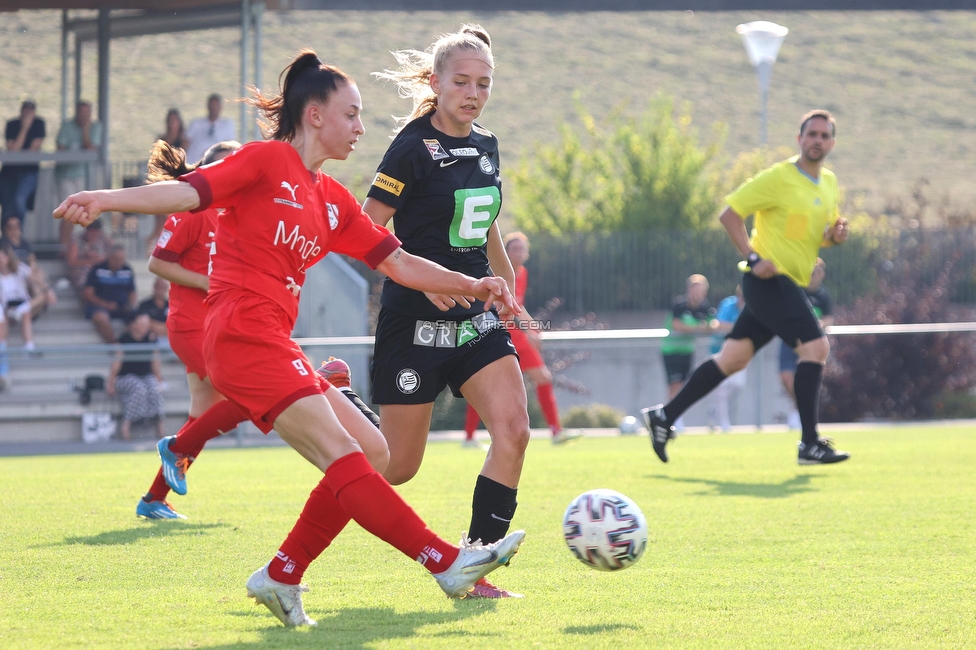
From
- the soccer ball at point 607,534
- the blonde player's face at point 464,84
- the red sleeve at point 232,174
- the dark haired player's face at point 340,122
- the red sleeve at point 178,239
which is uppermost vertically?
the blonde player's face at point 464,84

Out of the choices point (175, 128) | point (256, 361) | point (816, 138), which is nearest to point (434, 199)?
point (256, 361)

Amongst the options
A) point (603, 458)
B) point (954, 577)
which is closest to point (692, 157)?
point (603, 458)

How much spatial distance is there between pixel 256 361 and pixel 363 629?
3.35ft

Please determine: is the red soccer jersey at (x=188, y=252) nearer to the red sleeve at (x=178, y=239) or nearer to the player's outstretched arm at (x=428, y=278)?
the red sleeve at (x=178, y=239)

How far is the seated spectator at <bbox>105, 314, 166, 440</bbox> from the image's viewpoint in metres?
14.4

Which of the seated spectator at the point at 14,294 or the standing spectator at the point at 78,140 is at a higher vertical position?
the standing spectator at the point at 78,140

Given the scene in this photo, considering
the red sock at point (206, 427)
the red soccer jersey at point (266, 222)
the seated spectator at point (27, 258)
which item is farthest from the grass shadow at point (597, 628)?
the seated spectator at point (27, 258)

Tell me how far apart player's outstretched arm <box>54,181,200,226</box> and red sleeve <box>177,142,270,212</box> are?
0.05m

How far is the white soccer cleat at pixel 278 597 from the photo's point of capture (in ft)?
14.5

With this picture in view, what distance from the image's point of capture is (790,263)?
9.62 metres

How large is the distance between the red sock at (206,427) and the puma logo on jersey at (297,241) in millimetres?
2637

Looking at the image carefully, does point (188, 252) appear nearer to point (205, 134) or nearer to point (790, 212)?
point (790, 212)

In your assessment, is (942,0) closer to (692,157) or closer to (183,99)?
(692,157)

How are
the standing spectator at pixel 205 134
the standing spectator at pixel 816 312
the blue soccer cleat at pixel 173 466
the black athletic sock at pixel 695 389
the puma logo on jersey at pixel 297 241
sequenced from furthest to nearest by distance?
1. the standing spectator at pixel 205 134
2. the standing spectator at pixel 816 312
3. the black athletic sock at pixel 695 389
4. the blue soccer cleat at pixel 173 466
5. the puma logo on jersey at pixel 297 241
